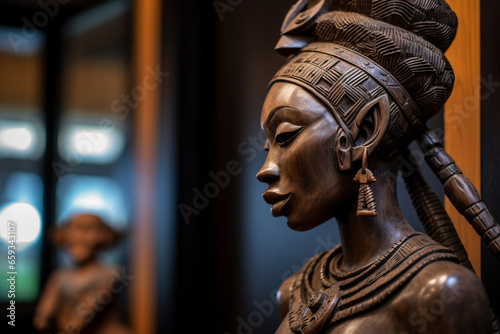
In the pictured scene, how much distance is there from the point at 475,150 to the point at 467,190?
0.37m

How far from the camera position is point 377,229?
1.48m

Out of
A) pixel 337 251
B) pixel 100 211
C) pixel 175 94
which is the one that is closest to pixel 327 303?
pixel 337 251

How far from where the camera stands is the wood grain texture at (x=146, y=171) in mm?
3480

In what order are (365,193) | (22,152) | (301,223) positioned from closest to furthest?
(365,193)
(301,223)
(22,152)

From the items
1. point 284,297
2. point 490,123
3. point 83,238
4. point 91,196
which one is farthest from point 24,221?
point 490,123

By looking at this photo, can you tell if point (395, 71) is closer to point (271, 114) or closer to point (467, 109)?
point (271, 114)

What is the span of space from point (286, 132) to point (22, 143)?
10.0 ft

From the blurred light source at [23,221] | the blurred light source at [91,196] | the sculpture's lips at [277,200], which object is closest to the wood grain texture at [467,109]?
the sculpture's lips at [277,200]

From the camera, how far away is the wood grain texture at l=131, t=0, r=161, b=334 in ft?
11.4

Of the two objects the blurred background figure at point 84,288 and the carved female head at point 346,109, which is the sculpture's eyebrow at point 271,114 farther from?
the blurred background figure at point 84,288

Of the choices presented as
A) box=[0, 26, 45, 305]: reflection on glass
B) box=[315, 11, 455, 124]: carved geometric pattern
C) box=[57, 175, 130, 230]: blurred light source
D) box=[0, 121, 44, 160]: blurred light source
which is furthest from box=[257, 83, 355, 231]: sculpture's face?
box=[0, 121, 44, 160]: blurred light source

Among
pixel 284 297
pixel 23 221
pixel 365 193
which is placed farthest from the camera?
pixel 23 221

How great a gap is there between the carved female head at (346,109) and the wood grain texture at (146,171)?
A: 1972mm

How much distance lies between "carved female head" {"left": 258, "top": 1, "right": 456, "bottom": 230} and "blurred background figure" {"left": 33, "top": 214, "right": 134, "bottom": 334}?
190cm
